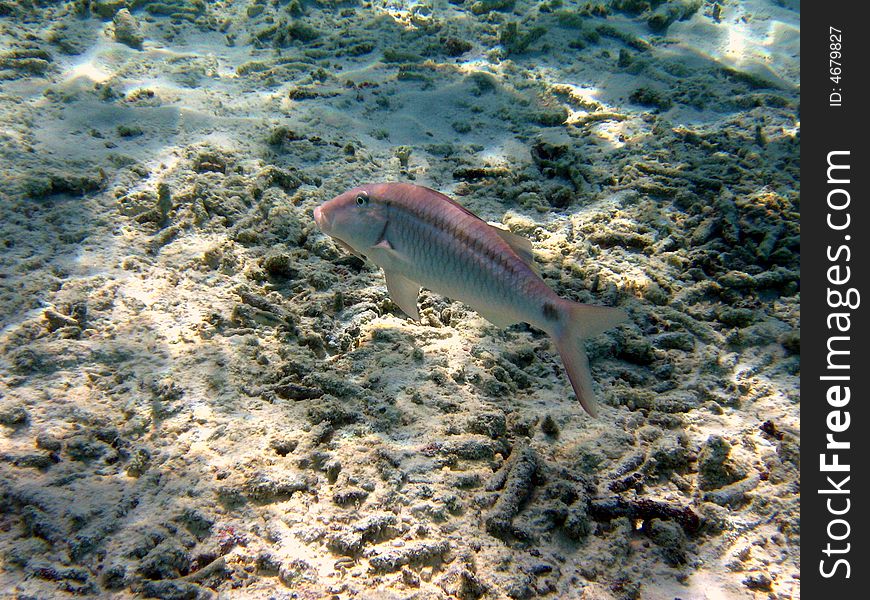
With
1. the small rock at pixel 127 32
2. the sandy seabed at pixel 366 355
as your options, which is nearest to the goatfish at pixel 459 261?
the sandy seabed at pixel 366 355

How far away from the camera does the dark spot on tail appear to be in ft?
6.97

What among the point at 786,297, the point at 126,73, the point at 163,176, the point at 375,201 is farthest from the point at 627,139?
the point at 126,73

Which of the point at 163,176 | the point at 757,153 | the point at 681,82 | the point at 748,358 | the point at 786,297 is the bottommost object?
the point at 748,358

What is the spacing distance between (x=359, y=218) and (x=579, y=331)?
120 centimetres

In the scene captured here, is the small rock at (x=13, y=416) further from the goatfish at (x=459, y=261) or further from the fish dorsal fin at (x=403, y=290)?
the fish dorsal fin at (x=403, y=290)

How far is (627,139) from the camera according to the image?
16.6 ft

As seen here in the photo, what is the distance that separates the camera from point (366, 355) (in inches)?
115

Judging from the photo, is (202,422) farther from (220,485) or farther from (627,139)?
(627,139)

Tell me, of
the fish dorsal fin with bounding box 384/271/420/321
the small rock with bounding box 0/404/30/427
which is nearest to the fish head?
the fish dorsal fin with bounding box 384/271/420/321

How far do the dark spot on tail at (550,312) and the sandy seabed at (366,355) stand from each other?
69 centimetres

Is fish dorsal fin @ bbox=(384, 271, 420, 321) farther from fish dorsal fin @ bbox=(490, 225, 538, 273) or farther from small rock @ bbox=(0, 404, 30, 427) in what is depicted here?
small rock @ bbox=(0, 404, 30, 427)

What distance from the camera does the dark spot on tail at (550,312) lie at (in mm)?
2125

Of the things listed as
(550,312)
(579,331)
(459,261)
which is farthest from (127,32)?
(579,331)

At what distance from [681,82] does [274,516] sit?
6.68 m
